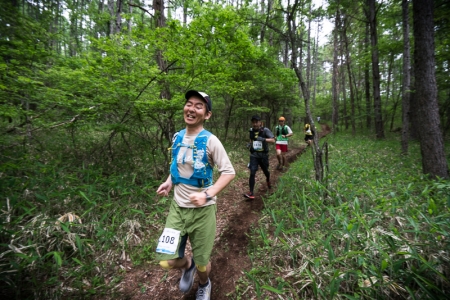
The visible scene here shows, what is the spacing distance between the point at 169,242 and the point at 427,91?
6318mm

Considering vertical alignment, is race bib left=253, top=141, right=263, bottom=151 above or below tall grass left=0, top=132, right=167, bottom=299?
above

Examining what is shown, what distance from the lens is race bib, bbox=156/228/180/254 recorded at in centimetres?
176

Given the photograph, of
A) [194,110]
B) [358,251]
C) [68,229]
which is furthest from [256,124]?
[68,229]

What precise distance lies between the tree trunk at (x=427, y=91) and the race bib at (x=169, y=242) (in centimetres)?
611

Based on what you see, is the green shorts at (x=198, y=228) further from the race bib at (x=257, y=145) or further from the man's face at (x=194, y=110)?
the race bib at (x=257, y=145)

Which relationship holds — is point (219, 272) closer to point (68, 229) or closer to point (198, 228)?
point (198, 228)

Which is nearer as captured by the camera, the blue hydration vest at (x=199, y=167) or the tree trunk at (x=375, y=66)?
the blue hydration vest at (x=199, y=167)

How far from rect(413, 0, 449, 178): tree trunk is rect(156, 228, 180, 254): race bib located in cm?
611

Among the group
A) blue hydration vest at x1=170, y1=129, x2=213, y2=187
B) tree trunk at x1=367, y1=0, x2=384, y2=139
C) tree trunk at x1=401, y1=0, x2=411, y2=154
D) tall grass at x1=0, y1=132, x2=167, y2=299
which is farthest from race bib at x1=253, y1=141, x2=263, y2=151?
tree trunk at x1=367, y1=0, x2=384, y2=139

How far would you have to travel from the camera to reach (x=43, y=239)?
8.80ft

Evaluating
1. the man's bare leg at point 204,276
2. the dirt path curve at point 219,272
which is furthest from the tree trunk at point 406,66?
the man's bare leg at point 204,276

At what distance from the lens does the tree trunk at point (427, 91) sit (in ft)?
13.4

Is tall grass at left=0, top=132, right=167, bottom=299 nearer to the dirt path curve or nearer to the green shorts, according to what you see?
the dirt path curve

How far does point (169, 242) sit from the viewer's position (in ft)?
5.94
